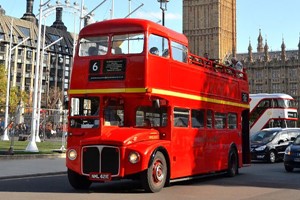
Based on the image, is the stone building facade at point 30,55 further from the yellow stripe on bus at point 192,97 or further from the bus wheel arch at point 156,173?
the bus wheel arch at point 156,173

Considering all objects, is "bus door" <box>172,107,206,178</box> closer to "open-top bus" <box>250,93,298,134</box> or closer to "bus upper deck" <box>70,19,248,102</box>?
"bus upper deck" <box>70,19,248,102</box>

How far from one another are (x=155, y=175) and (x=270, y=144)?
1420 cm

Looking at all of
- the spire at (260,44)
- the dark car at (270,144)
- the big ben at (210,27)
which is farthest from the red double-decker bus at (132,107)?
the spire at (260,44)

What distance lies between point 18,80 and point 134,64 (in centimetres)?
9397

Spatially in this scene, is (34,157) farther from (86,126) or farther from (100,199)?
(100,199)

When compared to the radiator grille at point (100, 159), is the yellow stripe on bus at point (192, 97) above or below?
above

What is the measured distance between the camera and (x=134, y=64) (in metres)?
11.3

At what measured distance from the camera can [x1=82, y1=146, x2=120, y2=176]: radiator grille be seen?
10695 millimetres

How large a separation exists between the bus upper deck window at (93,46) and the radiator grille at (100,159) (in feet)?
8.36

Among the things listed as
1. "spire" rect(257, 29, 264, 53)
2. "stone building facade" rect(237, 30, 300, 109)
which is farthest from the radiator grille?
"spire" rect(257, 29, 264, 53)

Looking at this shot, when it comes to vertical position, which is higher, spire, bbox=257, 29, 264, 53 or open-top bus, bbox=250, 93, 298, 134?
spire, bbox=257, 29, 264, 53

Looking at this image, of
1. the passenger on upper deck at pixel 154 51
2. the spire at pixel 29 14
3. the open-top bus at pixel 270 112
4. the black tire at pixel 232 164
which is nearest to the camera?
the passenger on upper deck at pixel 154 51

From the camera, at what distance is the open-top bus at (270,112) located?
3725cm

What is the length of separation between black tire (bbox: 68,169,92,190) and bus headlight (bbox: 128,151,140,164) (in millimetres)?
1775
